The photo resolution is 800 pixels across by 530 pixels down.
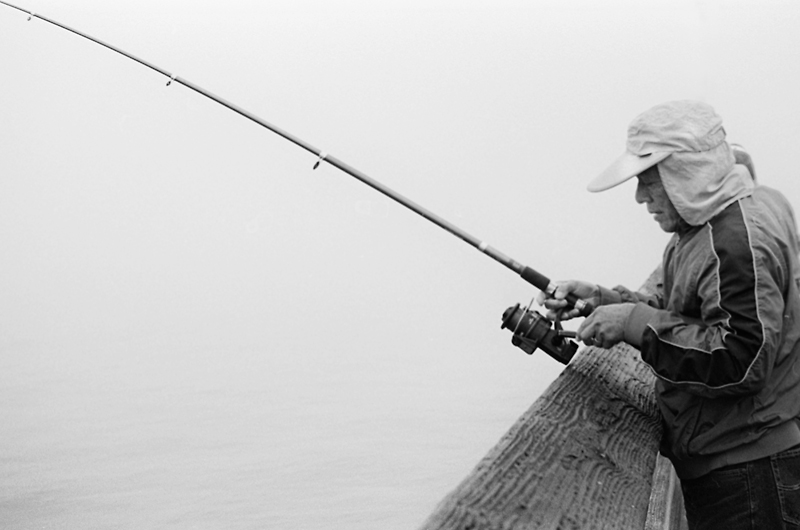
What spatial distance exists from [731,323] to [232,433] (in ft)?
22.9

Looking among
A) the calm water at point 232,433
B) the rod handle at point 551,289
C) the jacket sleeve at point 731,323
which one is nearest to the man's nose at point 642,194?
the jacket sleeve at point 731,323

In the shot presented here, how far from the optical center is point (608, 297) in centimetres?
180

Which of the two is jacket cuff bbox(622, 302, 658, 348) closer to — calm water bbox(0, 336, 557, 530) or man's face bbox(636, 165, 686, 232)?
man's face bbox(636, 165, 686, 232)

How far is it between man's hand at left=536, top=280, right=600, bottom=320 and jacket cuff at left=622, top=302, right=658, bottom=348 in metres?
0.30

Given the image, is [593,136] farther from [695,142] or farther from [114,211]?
[695,142]

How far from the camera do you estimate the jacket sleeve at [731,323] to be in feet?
4.32

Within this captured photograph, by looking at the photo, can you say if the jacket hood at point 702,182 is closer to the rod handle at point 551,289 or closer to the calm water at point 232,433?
the rod handle at point 551,289

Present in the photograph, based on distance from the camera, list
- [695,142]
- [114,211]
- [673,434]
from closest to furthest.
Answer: [695,142], [673,434], [114,211]

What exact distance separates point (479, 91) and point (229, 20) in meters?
2.50

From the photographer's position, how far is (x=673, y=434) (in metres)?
1.56

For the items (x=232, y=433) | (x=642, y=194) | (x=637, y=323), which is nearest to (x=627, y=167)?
(x=642, y=194)

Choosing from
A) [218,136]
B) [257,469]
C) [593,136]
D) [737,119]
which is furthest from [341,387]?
[737,119]

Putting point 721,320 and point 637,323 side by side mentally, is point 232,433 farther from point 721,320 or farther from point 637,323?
point 721,320

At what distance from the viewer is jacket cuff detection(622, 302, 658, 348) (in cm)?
147
